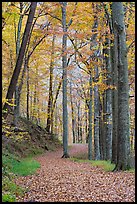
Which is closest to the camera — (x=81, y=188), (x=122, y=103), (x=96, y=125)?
(x=81, y=188)

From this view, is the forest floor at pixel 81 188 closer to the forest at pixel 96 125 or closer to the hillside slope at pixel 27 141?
the forest at pixel 96 125

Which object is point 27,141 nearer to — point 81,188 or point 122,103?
→ point 122,103

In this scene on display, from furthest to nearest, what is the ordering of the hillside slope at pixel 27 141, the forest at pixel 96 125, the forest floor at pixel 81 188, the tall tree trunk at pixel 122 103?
the hillside slope at pixel 27 141, the tall tree trunk at pixel 122 103, the forest at pixel 96 125, the forest floor at pixel 81 188

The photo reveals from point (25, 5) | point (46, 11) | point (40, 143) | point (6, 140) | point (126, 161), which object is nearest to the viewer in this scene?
point (126, 161)

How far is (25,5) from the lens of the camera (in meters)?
17.5

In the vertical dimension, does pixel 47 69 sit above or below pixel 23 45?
above

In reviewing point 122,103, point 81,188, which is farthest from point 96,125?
point 81,188

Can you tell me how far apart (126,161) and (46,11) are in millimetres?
12594

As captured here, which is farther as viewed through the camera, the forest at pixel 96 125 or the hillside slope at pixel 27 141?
the hillside slope at pixel 27 141

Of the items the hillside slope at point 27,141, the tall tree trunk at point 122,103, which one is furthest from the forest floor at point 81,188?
the hillside slope at point 27,141

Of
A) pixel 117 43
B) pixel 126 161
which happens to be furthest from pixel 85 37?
pixel 126 161

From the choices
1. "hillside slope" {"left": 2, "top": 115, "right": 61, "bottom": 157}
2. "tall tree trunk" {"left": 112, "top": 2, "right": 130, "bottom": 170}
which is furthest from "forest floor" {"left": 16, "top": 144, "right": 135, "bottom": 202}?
"hillside slope" {"left": 2, "top": 115, "right": 61, "bottom": 157}

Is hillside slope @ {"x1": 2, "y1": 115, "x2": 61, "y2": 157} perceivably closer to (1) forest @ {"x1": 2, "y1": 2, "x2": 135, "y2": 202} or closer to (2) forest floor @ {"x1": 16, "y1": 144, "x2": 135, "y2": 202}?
(1) forest @ {"x1": 2, "y1": 2, "x2": 135, "y2": 202}

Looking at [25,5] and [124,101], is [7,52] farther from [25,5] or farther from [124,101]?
[124,101]
